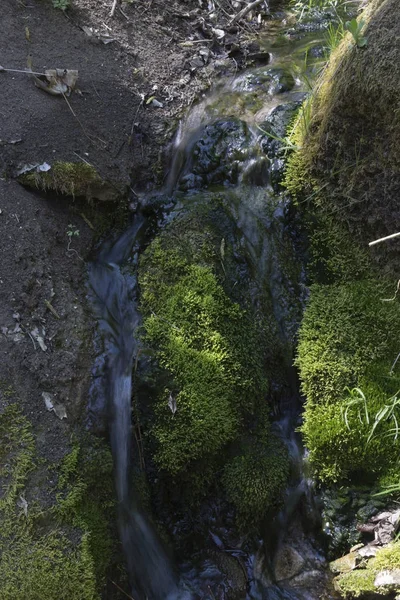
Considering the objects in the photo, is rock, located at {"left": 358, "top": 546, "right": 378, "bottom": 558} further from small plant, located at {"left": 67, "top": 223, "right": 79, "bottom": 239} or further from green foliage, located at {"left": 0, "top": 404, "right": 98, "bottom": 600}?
small plant, located at {"left": 67, "top": 223, "right": 79, "bottom": 239}

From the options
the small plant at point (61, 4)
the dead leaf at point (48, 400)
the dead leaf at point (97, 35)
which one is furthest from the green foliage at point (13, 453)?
the small plant at point (61, 4)

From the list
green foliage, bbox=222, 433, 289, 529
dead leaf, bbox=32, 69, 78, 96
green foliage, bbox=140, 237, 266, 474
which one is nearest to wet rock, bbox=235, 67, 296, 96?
dead leaf, bbox=32, 69, 78, 96

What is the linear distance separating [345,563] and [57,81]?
14.0 ft

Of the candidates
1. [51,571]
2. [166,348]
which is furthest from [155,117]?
[51,571]

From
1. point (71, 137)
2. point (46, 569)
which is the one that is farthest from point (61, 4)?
point (46, 569)

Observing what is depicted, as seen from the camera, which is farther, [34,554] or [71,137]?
[71,137]

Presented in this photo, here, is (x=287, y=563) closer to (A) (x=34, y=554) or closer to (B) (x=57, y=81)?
(A) (x=34, y=554)

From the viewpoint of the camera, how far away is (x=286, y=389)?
3.69m

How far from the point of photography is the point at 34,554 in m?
2.65

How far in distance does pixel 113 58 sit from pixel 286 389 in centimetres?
364

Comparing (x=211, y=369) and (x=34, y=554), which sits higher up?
(x=211, y=369)

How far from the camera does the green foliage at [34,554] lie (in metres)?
2.58

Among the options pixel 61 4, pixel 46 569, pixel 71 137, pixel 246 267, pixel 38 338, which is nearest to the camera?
pixel 46 569

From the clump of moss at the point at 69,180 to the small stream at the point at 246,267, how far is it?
16.3 inches
